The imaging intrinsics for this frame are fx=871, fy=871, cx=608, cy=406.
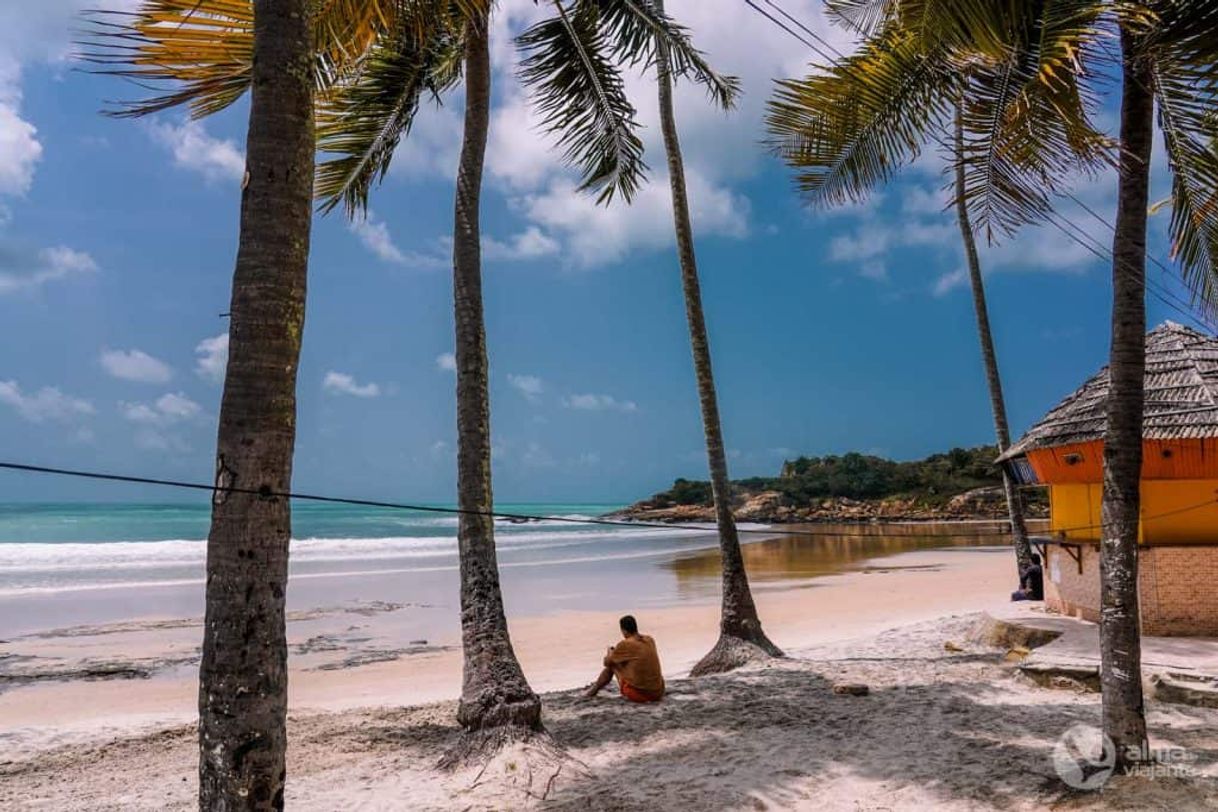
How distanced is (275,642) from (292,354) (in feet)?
4.22

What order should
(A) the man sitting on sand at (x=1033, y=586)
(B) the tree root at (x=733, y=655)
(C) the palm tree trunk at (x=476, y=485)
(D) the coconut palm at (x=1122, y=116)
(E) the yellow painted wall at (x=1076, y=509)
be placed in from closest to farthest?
(D) the coconut palm at (x=1122, y=116)
(C) the palm tree trunk at (x=476, y=485)
(B) the tree root at (x=733, y=655)
(E) the yellow painted wall at (x=1076, y=509)
(A) the man sitting on sand at (x=1033, y=586)

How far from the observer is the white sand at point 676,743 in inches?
231

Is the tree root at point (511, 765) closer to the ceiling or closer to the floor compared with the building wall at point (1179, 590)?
closer to the floor

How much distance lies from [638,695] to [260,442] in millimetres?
5571

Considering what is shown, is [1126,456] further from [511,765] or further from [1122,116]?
[511,765]

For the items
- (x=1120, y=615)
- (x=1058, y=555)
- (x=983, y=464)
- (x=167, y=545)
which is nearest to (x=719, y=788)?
(x=1120, y=615)

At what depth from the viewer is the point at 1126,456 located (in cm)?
561

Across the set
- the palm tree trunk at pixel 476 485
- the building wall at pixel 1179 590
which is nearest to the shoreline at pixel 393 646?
the palm tree trunk at pixel 476 485

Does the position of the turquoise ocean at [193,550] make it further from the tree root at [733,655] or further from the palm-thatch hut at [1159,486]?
the palm-thatch hut at [1159,486]

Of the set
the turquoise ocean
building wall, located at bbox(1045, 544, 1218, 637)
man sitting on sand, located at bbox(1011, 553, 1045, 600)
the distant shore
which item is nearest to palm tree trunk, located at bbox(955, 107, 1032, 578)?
man sitting on sand, located at bbox(1011, 553, 1045, 600)

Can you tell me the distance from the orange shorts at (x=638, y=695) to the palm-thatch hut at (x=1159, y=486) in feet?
18.2

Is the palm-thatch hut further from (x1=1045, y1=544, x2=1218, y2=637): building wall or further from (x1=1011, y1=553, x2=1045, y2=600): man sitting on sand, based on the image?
(x1=1011, y1=553, x2=1045, y2=600): man sitting on sand

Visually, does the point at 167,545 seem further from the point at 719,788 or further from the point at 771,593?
the point at 719,788

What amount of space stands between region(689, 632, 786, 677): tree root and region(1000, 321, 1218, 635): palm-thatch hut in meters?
3.91
